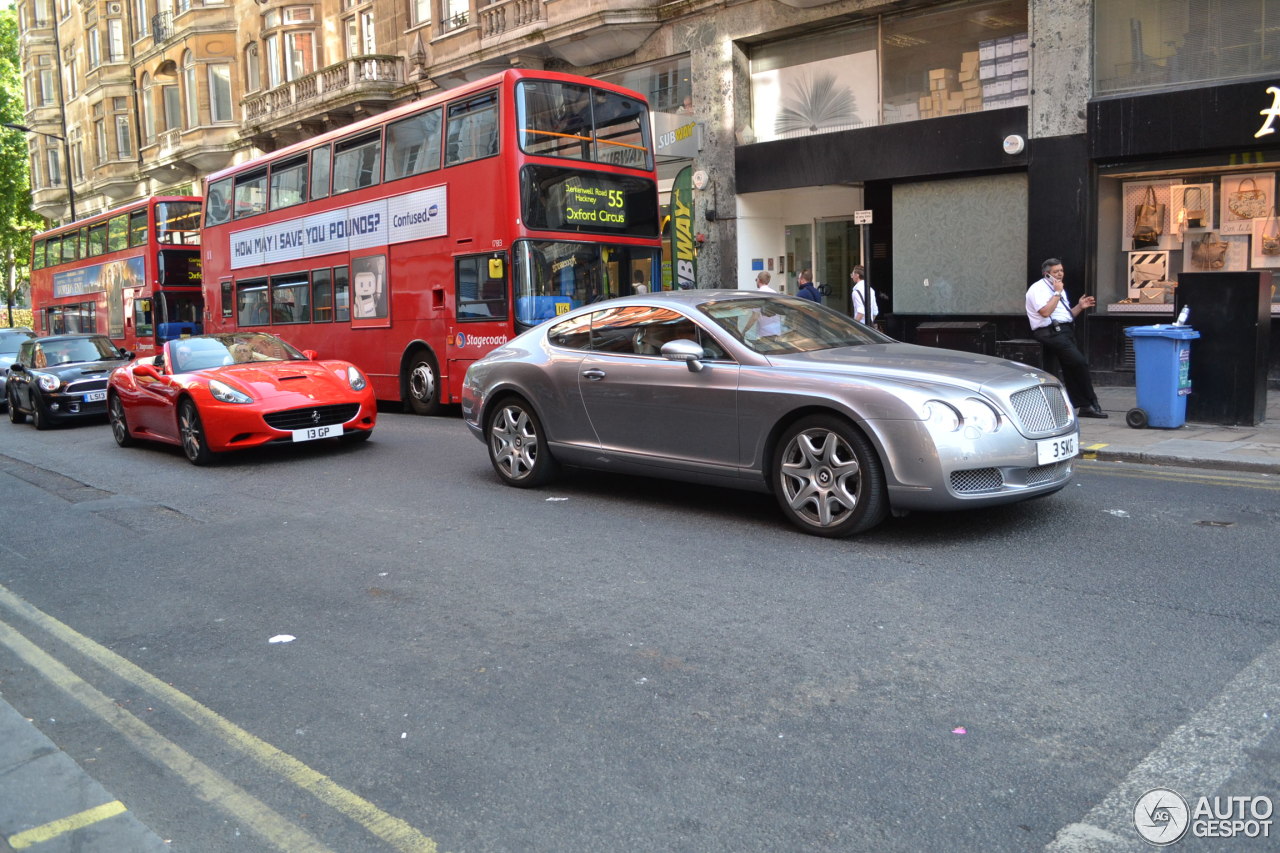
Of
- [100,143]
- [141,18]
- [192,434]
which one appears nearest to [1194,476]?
[192,434]

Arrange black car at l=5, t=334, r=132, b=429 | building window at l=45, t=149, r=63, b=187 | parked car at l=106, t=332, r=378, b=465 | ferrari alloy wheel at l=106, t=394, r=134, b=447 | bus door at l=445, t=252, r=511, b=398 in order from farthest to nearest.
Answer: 1. building window at l=45, t=149, r=63, b=187
2. black car at l=5, t=334, r=132, b=429
3. bus door at l=445, t=252, r=511, b=398
4. ferrari alloy wheel at l=106, t=394, r=134, b=447
5. parked car at l=106, t=332, r=378, b=465

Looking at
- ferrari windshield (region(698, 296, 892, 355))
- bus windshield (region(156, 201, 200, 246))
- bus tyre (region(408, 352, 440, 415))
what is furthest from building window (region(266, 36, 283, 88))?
ferrari windshield (region(698, 296, 892, 355))

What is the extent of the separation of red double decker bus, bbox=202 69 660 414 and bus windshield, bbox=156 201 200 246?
248 inches

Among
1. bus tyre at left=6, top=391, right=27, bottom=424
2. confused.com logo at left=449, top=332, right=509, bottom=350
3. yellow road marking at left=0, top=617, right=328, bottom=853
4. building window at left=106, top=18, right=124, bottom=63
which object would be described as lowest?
yellow road marking at left=0, top=617, right=328, bottom=853

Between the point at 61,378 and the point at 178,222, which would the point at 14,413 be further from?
the point at 178,222

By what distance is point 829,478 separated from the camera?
6.22 meters

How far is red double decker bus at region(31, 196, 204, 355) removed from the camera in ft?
74.2

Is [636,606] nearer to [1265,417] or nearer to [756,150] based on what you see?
[1265,417]

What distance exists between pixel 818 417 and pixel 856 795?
3.32 metres

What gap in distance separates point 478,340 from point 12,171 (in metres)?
50.0

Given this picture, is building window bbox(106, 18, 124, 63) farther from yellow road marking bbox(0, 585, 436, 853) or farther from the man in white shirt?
yellow road marking bbox(0, 585, 436, 853)

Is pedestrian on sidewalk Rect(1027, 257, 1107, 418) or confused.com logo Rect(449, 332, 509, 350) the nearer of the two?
pedestrian on sidewalk Rect(1027, 257, 1107, 418)

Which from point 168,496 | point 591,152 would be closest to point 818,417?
point 168,496

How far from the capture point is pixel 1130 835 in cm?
287
